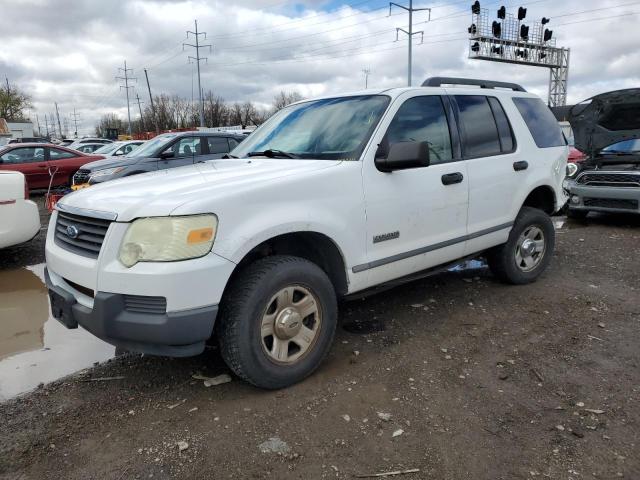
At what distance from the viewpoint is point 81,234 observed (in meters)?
2.95

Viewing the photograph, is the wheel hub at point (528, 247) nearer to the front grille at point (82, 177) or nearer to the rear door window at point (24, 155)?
the front grille at point (82, 177)

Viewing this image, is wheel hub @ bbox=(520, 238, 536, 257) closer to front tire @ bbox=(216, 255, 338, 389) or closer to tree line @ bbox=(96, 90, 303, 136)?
front tire @ bbox=(216, 255, 338, 389)

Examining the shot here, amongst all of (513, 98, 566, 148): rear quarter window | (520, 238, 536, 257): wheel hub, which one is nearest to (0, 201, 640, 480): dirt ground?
(520, 238, 536, 257): wheel hub

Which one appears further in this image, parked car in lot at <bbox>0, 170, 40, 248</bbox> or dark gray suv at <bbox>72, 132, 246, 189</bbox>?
dark gray suv at <bbox>72, 132, 246, 189</bbox>

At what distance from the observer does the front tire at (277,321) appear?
2.80 m

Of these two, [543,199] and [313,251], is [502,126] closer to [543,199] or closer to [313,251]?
[543,199]

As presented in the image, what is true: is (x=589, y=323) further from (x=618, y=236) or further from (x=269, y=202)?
(x=618, y=236)

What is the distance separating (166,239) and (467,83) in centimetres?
324

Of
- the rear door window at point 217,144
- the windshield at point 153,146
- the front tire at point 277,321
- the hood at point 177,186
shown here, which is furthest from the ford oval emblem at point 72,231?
the rear door window at point 217,144

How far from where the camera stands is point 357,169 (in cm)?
329

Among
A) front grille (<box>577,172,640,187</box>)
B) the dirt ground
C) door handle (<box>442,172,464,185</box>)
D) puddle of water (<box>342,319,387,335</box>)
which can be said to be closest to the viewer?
the dirt ground

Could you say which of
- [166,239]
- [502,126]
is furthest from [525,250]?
[166,239]

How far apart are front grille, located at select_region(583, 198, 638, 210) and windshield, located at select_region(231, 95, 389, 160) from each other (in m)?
6.19

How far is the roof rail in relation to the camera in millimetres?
4309
